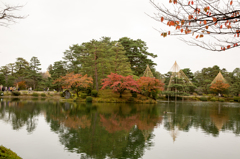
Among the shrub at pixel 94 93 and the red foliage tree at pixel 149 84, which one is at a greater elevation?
the red foliage tree at pixel 149 84

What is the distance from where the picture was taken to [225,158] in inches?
255

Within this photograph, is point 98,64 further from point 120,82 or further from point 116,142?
point 116,142

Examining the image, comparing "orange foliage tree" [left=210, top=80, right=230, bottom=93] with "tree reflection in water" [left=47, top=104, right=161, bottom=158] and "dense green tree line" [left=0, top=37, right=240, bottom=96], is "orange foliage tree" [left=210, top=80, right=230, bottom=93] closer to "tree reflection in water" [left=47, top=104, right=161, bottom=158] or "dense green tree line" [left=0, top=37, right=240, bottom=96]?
"dense green tree line" [left=0, top=37, right=240, bottom=96]

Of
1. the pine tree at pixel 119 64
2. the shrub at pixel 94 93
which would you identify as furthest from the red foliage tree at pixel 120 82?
the pine tree at pixel 119 64

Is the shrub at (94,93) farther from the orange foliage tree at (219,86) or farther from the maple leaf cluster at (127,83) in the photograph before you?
the orange foliage tree at (219,86)

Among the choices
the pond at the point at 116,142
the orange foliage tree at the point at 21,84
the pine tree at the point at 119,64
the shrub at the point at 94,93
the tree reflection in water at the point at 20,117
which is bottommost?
the pond at the point at 116,142

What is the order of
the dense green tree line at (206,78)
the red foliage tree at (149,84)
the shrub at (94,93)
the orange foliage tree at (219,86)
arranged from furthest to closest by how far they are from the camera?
the dense green tree line at (206,78) < the orange foliage tree at (219,86) < the red foliage tree at (149,84) < the shrub at (94,93)

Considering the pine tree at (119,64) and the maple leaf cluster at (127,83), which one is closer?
the maple leaf cluster at (127,83)

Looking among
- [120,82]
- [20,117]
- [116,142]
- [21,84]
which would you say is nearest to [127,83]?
[120,82]

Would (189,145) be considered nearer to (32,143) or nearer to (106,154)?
(106,154)

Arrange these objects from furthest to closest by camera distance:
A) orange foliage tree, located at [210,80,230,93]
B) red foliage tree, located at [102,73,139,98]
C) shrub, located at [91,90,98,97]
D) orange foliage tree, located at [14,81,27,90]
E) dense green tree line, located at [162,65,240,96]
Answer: dense green tree line, located at [162,65,240,96] → orange foliage tree, located at [210,80,230,93] → orange foliage tree, located at [14,81,27,90] → shrub, located at [91,90,98,97] → red foliage tree, located at [102,73,139,98]

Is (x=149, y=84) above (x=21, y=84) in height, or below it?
above

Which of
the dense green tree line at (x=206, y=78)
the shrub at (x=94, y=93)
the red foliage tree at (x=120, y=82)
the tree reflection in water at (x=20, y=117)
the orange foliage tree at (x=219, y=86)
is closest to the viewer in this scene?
the tree reflection in water at (x=20, y=117)

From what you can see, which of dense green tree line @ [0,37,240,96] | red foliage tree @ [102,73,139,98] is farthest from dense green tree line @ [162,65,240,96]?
red foliage tree @ [102,73,139,98]
